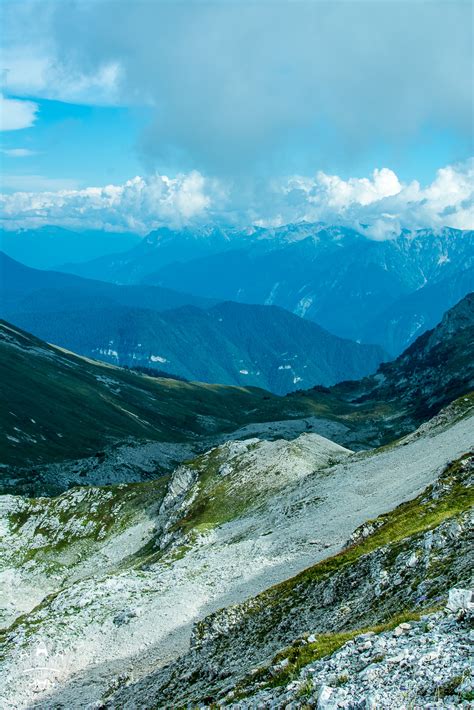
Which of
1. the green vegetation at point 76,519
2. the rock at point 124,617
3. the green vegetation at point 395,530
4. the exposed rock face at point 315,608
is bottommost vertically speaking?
the exposed rock face at point 315,608

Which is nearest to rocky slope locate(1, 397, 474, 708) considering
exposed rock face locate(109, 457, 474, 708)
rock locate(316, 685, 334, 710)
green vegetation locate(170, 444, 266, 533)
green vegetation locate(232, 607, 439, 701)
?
exposed rock face locate(109, 457, 474, 708)

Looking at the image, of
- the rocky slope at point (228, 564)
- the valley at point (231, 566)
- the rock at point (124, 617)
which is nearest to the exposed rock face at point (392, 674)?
the valley at point (231, 566)

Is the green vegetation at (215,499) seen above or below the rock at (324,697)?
above

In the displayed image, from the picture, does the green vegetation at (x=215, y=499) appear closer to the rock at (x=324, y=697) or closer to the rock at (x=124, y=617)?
the rock at (x=124, y=617)

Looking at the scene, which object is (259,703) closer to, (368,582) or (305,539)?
(368,582)

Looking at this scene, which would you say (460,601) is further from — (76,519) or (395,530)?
(76,519)

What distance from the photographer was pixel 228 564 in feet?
196

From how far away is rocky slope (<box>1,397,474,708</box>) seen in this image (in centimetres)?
3288

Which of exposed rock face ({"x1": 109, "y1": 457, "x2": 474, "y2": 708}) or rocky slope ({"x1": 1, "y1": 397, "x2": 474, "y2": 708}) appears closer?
exposed rock face ({"x1": 109, "y1": 457, "x2": 474, "y2": 708})

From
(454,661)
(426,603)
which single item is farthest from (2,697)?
(454,661)

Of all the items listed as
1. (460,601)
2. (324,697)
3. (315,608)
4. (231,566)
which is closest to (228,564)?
(231,566)

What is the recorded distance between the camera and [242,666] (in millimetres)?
31797

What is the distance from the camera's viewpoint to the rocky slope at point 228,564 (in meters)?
32.9

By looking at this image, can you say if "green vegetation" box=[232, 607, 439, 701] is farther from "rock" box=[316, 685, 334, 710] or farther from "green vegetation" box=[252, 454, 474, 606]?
"green vegetation" box=[252, 454, 474, 606]
